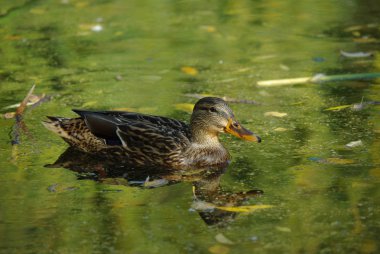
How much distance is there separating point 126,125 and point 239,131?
0.90 metres

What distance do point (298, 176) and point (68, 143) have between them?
6.79ft

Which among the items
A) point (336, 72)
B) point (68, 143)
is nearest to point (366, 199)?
point (68, 143)

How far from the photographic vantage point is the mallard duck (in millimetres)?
7375

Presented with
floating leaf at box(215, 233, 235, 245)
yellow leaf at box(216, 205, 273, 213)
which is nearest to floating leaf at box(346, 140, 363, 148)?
yellow leaf at box(216, 205, 273, 213)

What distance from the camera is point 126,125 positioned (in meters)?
7.57

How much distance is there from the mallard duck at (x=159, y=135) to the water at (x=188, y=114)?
19 centimetres

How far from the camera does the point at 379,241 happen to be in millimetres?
5523

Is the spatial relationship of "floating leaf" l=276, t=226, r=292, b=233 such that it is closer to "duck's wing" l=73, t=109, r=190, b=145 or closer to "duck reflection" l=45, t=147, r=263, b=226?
"duck reflection" l=45, t=147, r=263, b=226

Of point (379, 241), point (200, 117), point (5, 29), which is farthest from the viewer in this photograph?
point (5, 29)

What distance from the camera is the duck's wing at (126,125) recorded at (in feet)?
24.7

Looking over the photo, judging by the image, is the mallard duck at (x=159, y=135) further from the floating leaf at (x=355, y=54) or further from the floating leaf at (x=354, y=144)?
the floating leaf at (x=355, y=54)

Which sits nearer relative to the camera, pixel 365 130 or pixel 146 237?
pixel 146 237

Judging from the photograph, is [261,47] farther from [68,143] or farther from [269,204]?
[269,204]

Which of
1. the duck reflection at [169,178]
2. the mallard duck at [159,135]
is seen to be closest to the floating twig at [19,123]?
the mallard duck at [159,135]
